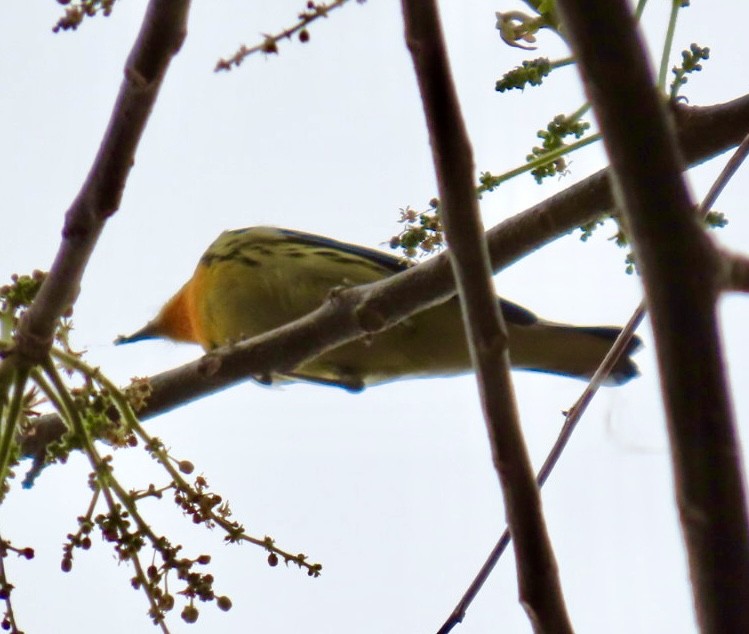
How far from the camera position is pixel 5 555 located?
8.39 ft

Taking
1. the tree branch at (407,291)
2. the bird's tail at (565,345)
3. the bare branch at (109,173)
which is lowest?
the bare branch at (109,173)

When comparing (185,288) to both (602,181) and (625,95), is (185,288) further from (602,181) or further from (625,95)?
(625,95)

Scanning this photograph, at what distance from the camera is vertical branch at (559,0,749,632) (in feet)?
3.59

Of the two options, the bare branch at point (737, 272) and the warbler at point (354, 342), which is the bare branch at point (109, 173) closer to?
the bare branch at point (737, 272)

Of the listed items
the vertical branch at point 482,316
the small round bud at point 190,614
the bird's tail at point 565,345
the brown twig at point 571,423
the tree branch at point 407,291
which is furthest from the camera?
the bird's tail at point 565,345

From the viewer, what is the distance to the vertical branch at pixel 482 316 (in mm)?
1460

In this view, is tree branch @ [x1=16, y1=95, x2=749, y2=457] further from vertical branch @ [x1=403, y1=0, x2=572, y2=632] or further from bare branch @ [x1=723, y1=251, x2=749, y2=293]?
bare branch @ [x1=723, y1=251, x2=749, y2=293]

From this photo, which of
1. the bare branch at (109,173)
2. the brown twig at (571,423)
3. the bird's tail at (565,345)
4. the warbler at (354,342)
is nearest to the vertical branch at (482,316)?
the brown twig at (571,423)

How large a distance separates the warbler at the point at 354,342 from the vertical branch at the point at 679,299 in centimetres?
382

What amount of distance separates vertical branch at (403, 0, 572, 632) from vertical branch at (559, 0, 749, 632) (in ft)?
1.19

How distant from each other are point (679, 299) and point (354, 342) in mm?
4205

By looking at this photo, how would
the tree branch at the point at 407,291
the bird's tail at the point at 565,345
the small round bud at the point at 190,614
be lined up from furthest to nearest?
1. the bird's tail at the point at 565,345
2. the tree branch at the point at 407,291
3. the small round bud at the point at 190,614

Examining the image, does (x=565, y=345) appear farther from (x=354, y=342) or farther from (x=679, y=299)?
(x=679, y=299)

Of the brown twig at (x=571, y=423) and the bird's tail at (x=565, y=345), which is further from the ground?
the bird's tail at (x=565, y=345)
